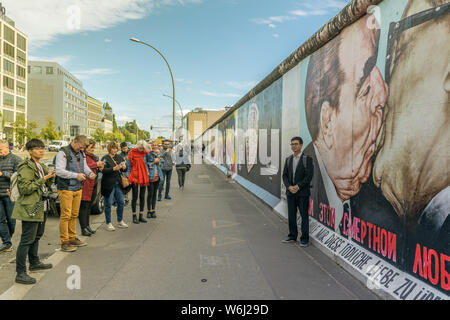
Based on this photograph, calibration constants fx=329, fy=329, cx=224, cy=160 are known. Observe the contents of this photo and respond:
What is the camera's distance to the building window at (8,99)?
60138 millimetres

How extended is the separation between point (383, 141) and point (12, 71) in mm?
75303

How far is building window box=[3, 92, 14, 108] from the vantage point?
60138 mm

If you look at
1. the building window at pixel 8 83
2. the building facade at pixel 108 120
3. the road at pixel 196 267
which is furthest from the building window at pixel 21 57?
the building facade at pixel 108 120

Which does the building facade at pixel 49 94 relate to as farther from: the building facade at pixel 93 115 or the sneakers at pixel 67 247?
the sneakers at pixel 67 247

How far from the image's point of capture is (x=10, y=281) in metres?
4.16

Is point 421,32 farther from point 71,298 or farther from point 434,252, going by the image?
point 71,298

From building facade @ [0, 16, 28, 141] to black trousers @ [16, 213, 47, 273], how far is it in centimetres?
6078

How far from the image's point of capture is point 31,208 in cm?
430

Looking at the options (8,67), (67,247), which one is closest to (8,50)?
(8,67)

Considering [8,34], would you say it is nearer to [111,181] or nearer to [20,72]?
[20,72]

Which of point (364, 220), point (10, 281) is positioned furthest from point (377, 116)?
point (10, 281)

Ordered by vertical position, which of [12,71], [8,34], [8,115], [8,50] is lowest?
[8,115]

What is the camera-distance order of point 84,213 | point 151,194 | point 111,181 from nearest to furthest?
point 84,213 < point 111,181 < point 151,194

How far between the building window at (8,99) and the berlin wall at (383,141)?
223 feet
